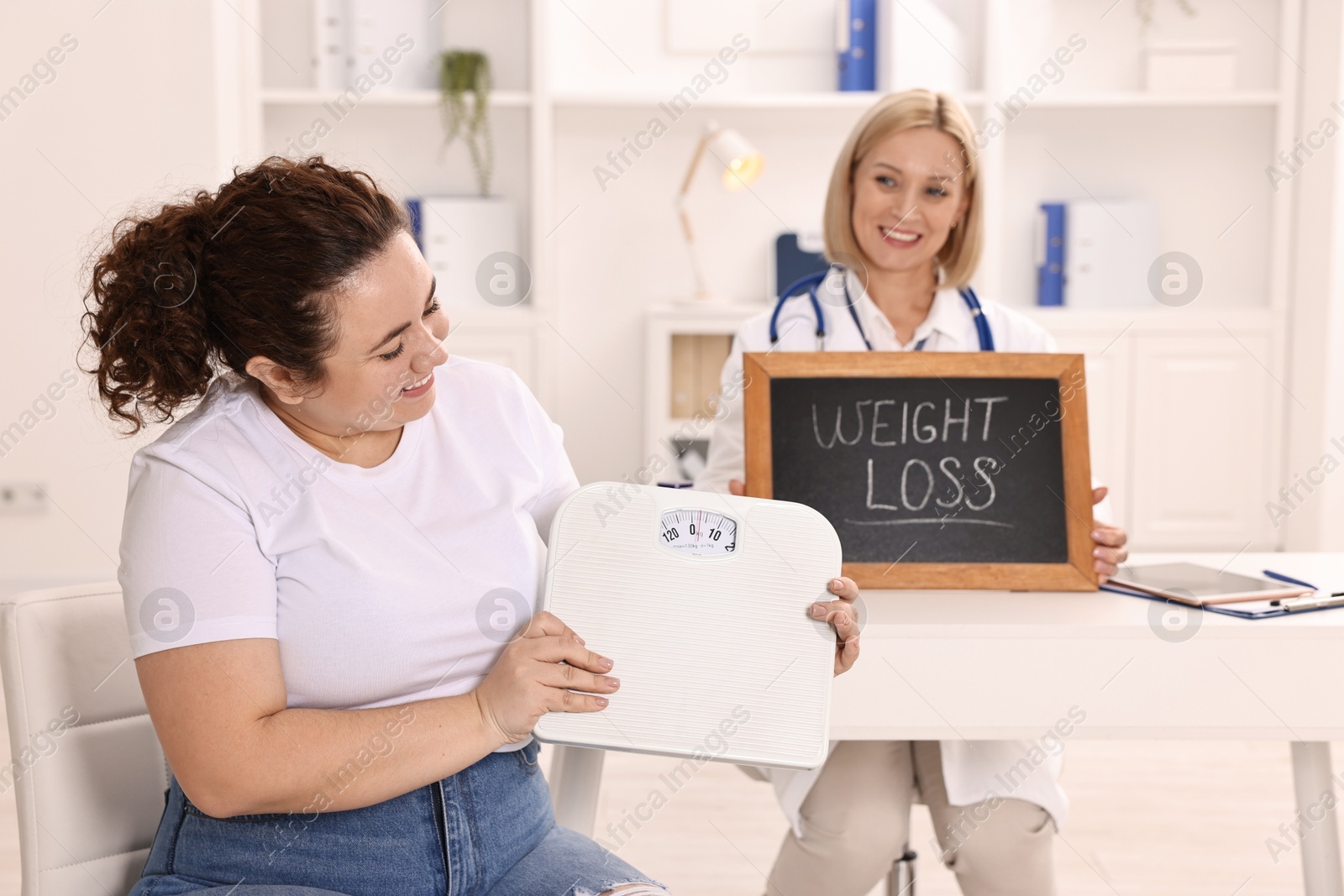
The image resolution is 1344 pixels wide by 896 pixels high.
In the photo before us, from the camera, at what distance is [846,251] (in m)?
1.85

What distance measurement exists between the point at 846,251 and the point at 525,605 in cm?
98

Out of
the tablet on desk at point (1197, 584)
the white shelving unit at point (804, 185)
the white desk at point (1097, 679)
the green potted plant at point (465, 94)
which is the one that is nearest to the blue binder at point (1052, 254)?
the white shelving unit at point (804, 185)

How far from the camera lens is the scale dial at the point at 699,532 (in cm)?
103

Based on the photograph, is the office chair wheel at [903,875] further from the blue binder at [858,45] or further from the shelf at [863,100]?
the blue binder at [858,45]

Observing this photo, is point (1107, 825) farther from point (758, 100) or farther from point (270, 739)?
point (758, 100)

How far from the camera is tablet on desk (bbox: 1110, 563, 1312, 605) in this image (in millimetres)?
1305

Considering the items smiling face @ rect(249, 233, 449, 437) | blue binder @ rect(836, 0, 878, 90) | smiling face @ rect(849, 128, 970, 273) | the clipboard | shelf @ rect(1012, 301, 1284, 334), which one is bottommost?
the clipboard

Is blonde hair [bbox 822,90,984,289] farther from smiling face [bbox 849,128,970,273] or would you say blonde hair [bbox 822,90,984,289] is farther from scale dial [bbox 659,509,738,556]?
Answer: scale dial [bbox 659,509,738,556]

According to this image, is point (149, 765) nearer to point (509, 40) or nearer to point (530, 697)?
point (530, 697)

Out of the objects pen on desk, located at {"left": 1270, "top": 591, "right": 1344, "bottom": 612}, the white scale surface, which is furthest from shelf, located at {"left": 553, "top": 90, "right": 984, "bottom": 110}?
the white scale surface

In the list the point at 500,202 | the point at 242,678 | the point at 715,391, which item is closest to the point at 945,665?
the point at 242,678

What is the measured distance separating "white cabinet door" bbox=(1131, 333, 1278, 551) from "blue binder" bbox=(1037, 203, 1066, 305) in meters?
0.31

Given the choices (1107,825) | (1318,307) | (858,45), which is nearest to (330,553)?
(1107,825)

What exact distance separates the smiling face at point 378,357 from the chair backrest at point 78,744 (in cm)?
29
